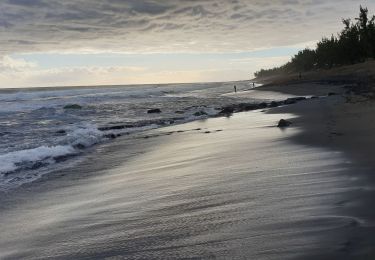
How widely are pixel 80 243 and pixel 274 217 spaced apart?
1.87 meters

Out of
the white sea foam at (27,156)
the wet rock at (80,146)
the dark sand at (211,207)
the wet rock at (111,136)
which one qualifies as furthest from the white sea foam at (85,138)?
the dark sand at (211,207)

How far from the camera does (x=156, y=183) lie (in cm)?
706

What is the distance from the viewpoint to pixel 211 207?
508 centimetres

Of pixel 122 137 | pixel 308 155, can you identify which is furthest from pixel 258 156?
pixel 122 137

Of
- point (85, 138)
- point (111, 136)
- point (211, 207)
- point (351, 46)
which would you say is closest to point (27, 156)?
point (85, 138)

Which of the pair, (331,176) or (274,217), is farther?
(331,176)

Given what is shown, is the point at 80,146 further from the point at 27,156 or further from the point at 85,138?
the point at 27,156

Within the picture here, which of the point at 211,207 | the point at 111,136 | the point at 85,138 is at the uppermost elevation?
the point at 211,207

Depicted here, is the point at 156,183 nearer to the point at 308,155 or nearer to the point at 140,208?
the point at 140,208

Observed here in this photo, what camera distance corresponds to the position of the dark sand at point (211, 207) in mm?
3750

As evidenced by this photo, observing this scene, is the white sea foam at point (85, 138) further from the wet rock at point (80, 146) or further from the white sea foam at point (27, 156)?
the white sea foam at point (27, 156)

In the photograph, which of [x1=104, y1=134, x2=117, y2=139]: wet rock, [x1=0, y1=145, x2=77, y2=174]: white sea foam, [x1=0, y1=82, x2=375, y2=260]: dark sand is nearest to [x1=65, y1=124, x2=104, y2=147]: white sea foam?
[x1=104, y1=134, x2=117, y2=139]: wet rock

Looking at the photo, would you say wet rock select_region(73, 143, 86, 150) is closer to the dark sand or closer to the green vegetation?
the dark sand

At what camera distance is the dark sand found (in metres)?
3.75
